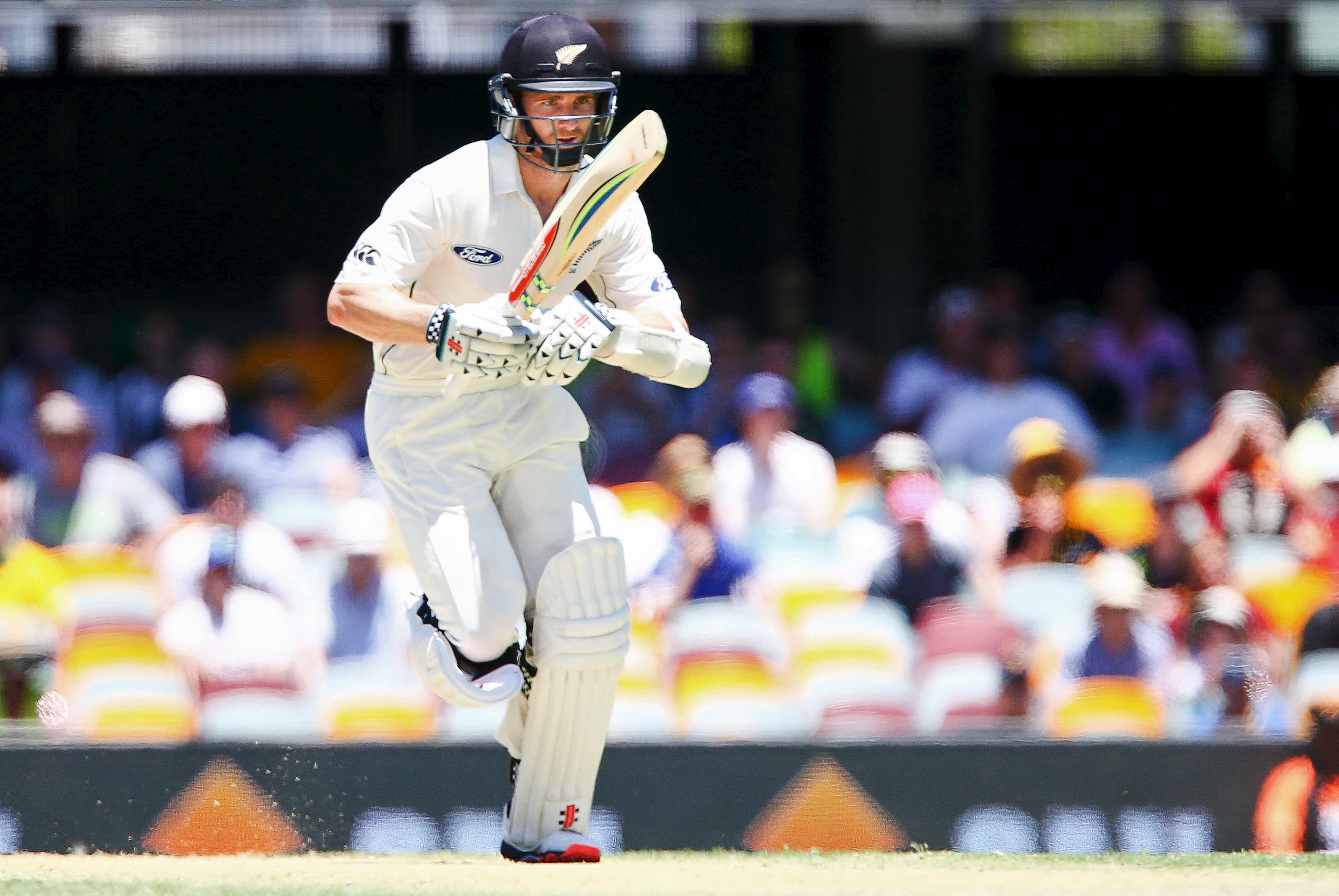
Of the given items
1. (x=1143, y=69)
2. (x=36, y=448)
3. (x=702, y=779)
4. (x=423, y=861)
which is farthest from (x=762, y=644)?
(x=1143, y=69)

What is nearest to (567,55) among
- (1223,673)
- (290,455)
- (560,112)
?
(560,112)

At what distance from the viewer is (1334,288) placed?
8406mm

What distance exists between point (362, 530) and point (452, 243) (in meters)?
2.29

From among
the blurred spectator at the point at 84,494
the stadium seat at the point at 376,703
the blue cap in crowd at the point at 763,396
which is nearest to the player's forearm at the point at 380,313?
the stadium seat at the point at 376,703

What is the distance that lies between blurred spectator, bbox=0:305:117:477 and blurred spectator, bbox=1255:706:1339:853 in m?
4.36

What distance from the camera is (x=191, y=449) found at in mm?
6168

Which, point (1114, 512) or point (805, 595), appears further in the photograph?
point (1114, 512)

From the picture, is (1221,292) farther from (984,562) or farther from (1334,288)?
(984,562)

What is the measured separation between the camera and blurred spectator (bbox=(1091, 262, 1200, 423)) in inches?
271

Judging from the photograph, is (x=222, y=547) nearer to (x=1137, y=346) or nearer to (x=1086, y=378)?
(x=1086, y=378)

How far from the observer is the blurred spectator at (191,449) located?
611cm

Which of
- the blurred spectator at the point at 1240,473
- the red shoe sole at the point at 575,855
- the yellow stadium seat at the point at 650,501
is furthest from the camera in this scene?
the blurred spectator at the point at 1240,473

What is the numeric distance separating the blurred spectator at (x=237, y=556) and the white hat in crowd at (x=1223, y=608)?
2881 mm

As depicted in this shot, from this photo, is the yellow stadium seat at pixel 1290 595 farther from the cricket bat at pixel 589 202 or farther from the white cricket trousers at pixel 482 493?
the cricket bat at pixel 589 202
